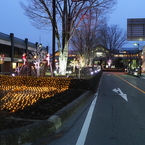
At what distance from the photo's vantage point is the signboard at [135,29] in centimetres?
2314

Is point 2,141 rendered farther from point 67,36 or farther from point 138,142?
point 67,36

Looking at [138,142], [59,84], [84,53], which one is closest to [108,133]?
[138,142]

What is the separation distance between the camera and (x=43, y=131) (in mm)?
5242

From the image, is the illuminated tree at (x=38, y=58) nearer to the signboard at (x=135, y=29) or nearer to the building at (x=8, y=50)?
the signboard at (x=135, y=29)

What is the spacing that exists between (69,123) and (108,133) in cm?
139

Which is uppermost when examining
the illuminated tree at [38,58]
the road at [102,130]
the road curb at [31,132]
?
the illuminated tree at [38,58]

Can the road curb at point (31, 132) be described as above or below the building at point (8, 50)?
below

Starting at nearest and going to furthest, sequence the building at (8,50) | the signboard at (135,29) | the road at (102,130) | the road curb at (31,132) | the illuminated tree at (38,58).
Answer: the road curb at (31,132) < the road at (102,130) < the illuminated tree at (38,58) < the signboard at (135,29) < the building at (8,50)

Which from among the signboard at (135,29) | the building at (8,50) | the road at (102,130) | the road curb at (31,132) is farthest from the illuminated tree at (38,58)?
the building at (8,50)

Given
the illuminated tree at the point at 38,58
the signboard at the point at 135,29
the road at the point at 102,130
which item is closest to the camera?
the road at the point at 102,130

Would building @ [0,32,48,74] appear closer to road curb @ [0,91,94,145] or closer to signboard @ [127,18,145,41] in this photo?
signboard @ [127,18,145,41]

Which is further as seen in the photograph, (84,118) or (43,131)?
(84,118)

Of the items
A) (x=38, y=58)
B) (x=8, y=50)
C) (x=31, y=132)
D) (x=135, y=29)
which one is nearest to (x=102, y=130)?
(x=31, y=132)

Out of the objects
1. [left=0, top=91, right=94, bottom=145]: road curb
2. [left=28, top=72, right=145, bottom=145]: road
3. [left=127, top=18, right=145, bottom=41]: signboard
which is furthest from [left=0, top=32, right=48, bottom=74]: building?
[left=0, top=91, right=94, bottom=145]: road curb
